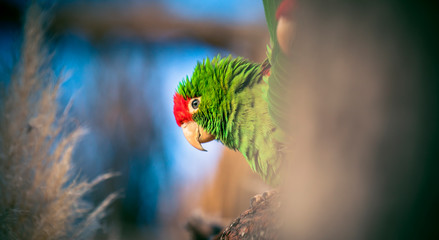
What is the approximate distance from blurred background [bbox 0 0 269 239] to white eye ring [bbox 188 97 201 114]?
42.8 inches

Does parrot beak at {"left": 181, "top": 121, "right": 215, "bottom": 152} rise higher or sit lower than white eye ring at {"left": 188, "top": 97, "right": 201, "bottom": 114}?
→ lower

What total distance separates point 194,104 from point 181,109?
4cm

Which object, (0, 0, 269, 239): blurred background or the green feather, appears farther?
(0, 0, 269, 239): blurred background

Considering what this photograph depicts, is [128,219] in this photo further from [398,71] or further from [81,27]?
[398,71]

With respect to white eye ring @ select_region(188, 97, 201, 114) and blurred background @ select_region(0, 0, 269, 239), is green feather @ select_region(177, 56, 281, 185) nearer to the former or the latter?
white eye ring @ select_region(188, 97, 201, 114)

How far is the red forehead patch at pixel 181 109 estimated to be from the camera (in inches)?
28.8

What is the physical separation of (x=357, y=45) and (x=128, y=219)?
86.0 inches

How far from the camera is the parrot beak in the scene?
0.74m

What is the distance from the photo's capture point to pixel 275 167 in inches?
27.5

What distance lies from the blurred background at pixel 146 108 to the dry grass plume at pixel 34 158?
2.52ft

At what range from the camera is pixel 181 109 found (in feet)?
2.41

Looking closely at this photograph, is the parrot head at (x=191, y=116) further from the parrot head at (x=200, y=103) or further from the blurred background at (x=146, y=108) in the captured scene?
the blurred background at (x=146, y=108)

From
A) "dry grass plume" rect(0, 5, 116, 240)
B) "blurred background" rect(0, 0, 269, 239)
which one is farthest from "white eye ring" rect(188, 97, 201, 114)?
"blurred background" rect(0, 0, 269, 239)

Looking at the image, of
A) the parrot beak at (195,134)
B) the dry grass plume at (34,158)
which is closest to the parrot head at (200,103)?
the parrot beak at (195,134)
